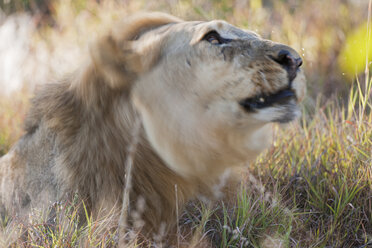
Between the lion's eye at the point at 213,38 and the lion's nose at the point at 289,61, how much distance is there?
261 mm

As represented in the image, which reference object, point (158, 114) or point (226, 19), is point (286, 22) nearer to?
point (226, 19)

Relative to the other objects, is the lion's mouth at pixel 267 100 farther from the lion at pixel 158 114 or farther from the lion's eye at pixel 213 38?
the lion's eye at pixel 213 38

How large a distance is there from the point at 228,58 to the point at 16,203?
129 cm

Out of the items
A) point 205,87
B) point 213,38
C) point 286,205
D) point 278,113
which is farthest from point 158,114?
point 286,205

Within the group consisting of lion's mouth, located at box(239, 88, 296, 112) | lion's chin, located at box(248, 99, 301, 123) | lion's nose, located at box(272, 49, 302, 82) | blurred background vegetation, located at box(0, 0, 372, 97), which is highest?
lion's nose, located at box(272, 49, 302, 82)

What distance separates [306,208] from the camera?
9.29 ft

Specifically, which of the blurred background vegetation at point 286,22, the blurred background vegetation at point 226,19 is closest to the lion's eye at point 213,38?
the blurred background vegetation at point 226,19

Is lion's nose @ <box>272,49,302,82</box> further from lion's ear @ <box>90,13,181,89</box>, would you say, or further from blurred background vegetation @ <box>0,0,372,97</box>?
blurred background vegetation @ <box>0,0,372,97</box>

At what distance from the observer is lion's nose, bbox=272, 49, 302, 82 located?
193 centimetres

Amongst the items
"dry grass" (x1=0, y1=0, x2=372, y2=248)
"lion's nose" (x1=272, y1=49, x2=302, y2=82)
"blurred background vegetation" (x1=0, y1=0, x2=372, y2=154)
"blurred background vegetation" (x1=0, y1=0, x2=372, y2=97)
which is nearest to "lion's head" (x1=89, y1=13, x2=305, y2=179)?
"lion's nose" (x1=272, y1=49, x2=302, y2=82)

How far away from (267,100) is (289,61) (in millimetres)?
167

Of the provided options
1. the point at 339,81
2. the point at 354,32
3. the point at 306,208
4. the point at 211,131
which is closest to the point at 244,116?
the point at 211,131

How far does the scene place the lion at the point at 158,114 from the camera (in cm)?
199

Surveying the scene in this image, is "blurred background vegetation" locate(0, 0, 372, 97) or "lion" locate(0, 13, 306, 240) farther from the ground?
"lion" locate(0, 13, 306, 240)
